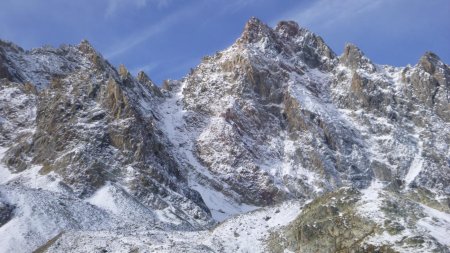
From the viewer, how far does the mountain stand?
41.1m

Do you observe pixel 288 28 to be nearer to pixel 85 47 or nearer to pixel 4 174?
pixel 85 47

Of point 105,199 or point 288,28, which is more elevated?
point 288,28

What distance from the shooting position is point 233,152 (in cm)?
13700

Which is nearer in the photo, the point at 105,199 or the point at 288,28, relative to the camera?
the point at 105,199

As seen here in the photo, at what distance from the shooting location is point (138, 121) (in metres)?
109

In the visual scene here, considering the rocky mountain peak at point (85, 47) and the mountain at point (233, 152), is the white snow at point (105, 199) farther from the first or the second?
the rocky mountain peak at point (85, 47)

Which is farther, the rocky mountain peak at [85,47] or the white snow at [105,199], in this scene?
the rocky mountain peak at [85,47]

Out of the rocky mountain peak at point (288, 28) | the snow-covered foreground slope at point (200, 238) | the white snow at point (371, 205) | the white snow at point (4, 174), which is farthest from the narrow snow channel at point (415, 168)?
the white snow at point (371, 205)

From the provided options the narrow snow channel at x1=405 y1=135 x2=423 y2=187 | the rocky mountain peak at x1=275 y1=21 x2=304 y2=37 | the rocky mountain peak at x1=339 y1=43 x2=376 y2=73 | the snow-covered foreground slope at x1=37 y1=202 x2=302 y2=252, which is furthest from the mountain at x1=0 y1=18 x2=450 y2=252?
the rocky mountain peak at x1=275 y1=21 x2=304 y2=37

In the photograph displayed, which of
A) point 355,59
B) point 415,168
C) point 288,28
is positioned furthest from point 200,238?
point 288,28

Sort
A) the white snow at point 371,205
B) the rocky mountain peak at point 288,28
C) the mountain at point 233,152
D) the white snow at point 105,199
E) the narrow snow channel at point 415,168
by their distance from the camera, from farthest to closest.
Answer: the rocky mountain peak at point 288,28
the narrow snow channel at point 415,168
the white snow at point 105,199
the mountain at point 233,152
the white snow at point 371,205

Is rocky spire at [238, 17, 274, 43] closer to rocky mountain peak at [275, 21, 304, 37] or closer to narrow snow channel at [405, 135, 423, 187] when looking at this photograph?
rocky mountain peak at [275, 21, 304, 37]

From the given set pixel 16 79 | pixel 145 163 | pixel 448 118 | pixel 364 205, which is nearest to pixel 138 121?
pixel 145 163

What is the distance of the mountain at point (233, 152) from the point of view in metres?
41.1
